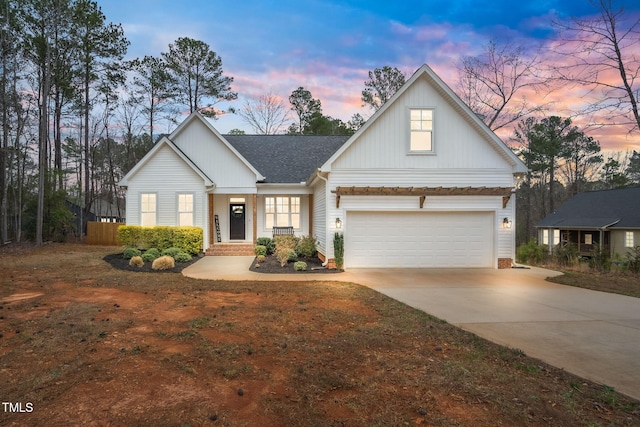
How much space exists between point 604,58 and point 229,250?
51.6 feet

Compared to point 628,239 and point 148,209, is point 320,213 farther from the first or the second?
point 628,239

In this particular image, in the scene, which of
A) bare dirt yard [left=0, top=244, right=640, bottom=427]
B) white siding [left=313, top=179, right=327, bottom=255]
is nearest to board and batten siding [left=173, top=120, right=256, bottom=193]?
white siding [left=313, top=179, right=327, bottom=255]

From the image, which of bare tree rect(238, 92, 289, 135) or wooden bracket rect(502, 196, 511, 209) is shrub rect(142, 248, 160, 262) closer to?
wooden bracket rect(502, 196, 511, 209)

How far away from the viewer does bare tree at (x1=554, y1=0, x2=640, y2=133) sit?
1100cm

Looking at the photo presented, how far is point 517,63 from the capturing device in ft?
66.6

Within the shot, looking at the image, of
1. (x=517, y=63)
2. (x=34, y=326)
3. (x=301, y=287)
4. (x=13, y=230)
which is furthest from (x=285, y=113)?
(x=34, y=326)

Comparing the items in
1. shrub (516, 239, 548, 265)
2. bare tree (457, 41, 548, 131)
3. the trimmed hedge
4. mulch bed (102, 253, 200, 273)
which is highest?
bare tree (457, 41, 548, 131)

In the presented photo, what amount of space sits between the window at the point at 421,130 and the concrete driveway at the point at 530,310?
14.3 ft

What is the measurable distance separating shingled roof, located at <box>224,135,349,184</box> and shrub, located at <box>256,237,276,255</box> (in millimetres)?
2727

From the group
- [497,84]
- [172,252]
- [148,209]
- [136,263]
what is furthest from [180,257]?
[497,84]

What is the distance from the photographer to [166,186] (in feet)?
49.2

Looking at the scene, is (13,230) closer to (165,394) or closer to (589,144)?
(165,394)

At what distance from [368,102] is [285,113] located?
7.30 meters

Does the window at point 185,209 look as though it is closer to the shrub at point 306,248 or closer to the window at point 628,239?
the shrub at point 306,248
